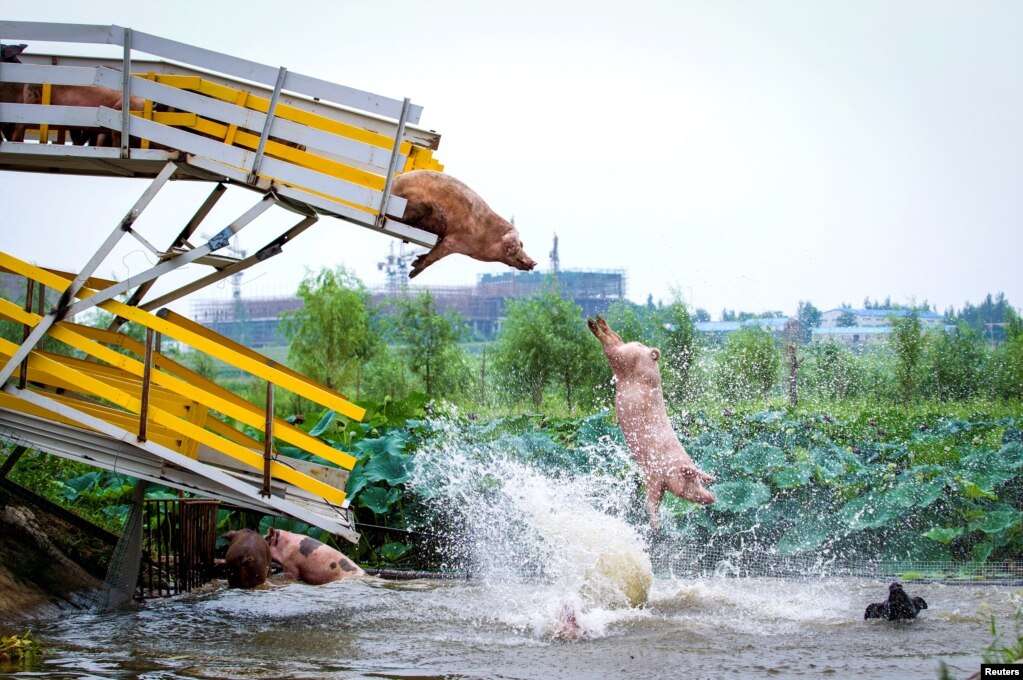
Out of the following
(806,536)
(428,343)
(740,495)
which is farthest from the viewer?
(428,343)

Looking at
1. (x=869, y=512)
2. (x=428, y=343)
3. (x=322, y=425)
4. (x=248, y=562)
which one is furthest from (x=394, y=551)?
(x=428, y=343)

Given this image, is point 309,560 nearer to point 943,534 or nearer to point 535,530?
point 535,530

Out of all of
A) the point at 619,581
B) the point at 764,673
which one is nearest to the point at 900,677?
the point at 764,673

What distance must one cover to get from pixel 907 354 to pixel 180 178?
63.4 feet

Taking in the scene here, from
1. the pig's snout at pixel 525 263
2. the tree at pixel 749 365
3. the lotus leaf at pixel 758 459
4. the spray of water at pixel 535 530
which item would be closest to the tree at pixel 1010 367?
the tree at pixel 749 365

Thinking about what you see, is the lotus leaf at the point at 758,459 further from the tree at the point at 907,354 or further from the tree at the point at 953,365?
the tree at the point at 953,365

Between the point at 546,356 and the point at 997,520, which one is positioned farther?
the point at 546,356

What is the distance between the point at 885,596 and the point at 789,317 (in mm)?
10216

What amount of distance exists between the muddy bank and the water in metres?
0.28

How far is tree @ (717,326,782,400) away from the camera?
2180 centimetres

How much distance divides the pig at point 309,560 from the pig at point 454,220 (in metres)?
3.16

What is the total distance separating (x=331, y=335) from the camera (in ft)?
101

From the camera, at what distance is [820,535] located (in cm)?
1020

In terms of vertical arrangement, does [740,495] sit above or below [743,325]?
below
